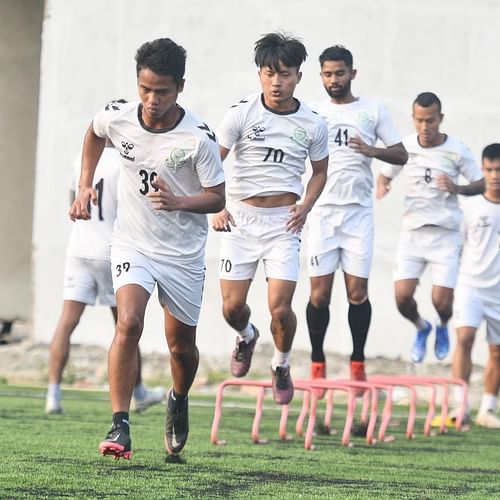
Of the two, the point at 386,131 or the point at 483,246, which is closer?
the point at 386,131

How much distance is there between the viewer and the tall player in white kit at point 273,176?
880cm

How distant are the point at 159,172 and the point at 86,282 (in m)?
4.17

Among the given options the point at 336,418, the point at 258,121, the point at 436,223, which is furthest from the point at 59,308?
the point at 258,121

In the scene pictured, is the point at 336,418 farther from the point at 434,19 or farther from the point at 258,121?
the point at 434,19

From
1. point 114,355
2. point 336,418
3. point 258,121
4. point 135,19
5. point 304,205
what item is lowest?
point 336,418

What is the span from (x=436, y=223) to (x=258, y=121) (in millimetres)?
3237

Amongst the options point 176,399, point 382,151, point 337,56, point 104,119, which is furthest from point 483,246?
point 104,119

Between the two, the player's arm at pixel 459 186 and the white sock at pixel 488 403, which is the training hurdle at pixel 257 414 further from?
the white sock at pixel 488 403

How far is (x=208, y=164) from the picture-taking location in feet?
22.6

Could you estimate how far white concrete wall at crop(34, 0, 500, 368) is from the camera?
15.2 metres

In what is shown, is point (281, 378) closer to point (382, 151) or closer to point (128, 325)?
point (382, 151)

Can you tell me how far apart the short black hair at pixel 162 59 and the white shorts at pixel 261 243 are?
237 centimetres

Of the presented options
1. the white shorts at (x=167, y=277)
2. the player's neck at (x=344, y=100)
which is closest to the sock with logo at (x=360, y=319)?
the player's neck at (x=344, y=100)

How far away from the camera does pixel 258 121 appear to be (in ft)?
29.2
